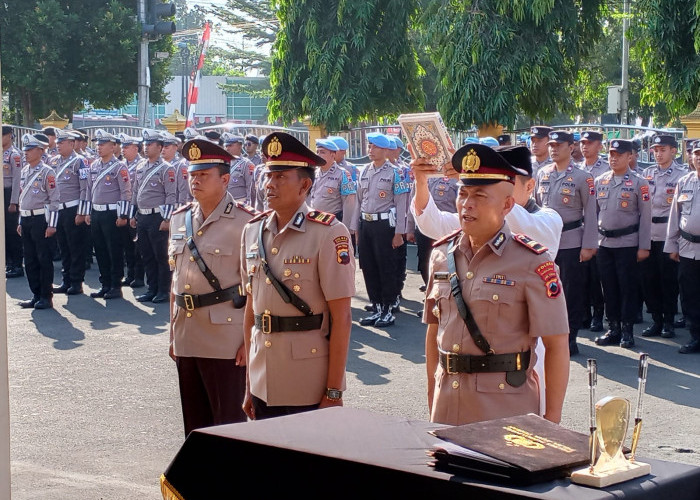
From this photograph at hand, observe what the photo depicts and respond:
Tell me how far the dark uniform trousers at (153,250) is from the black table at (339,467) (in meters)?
10.4

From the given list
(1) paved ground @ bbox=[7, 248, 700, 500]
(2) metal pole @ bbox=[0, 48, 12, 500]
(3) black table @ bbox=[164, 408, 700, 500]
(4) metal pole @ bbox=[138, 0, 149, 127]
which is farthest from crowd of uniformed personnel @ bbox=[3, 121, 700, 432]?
(4) metal pole @ bbox=[138, 0, 149, 127]

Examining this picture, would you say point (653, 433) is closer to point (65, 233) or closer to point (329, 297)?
point (329, 297)

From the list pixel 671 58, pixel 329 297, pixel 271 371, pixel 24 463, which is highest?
pixel 671 58

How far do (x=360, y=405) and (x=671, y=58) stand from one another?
27.7ft

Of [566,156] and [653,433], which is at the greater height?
[566,156]

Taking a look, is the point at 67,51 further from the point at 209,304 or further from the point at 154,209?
the point at 209,304

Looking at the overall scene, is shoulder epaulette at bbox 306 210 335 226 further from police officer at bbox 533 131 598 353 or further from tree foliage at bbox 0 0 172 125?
tree foliage at bbox 0 0 172 125

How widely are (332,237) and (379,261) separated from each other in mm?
6983

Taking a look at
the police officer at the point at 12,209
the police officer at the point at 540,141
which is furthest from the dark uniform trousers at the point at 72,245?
the police officer at the point at 540,141

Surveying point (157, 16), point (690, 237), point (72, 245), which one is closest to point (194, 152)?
point (690, 237)

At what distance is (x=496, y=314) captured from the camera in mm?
3617

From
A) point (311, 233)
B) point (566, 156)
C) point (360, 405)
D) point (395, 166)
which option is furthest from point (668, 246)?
point (311, 233)

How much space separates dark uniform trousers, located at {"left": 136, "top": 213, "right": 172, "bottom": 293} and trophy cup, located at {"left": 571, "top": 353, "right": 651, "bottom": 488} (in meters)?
11.0

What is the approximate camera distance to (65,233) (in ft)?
45.5
